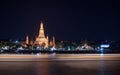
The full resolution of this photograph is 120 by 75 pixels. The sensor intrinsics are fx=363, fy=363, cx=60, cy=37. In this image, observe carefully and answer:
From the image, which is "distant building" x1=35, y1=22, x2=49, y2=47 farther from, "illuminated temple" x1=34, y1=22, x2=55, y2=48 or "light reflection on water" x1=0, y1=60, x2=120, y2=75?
"light reflection on water" x1=0, y1=60, x2=120, y2=75

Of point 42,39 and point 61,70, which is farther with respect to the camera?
point 42,39

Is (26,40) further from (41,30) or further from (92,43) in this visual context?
(92,43)

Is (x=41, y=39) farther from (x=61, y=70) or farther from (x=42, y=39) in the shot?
(x=61, y=70)

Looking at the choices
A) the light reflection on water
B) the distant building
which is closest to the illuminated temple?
the distant building

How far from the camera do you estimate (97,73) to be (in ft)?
48.6

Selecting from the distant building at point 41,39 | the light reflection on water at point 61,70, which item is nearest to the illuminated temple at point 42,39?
the distant building at point 41,39

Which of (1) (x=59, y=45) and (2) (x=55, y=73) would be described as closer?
(2) (x=55, y=73)

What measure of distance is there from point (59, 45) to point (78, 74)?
61.6 metres

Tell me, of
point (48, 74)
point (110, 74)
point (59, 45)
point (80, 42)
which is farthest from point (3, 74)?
point (80, 42)

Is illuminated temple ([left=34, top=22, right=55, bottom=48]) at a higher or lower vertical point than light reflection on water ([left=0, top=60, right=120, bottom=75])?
higher

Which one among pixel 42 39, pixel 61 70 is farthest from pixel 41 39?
pixel 61 70

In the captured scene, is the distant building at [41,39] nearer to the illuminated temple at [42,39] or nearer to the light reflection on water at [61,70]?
the illuminated temple at [42,39]

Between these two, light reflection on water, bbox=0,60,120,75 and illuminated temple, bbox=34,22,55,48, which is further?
illuminated temple, bbox=34,22,55,48

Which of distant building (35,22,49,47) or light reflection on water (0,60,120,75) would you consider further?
distant building (35,22,49,47)
